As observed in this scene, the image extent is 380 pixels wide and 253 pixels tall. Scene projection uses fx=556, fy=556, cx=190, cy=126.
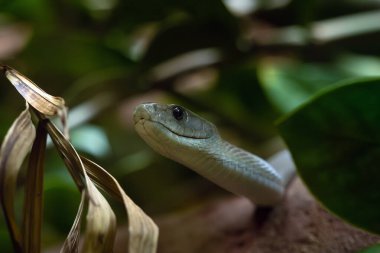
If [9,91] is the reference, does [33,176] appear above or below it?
above

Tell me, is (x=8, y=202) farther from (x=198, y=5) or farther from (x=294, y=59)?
(x=294, y=59)

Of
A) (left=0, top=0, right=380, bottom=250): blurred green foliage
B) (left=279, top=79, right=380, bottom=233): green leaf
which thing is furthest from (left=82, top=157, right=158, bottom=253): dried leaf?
(left=0, top=0, right=380, bottom=250): blurred green foliage

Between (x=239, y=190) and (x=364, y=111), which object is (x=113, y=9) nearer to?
(x=239, y=190)

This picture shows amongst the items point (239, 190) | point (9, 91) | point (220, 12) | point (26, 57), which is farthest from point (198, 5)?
point (9, 91)

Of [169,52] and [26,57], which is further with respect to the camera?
[26,57]

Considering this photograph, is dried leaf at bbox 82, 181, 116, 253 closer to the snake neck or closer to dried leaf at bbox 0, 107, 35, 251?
dried leaf at bbox 0, 107, 35, 251

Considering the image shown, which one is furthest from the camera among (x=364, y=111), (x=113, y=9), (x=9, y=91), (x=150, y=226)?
(x=9, y=91)

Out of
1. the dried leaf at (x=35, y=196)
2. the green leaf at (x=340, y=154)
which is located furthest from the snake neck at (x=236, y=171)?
the dried leaf at (x=35, y=196)

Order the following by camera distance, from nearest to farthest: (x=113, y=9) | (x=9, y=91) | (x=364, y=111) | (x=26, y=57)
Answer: (x=364, y=111)
(x=113, y=9)
(x=26, y=57)
(x=9, y=91)

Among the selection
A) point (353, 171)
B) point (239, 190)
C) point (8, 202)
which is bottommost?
point (239, 190)
